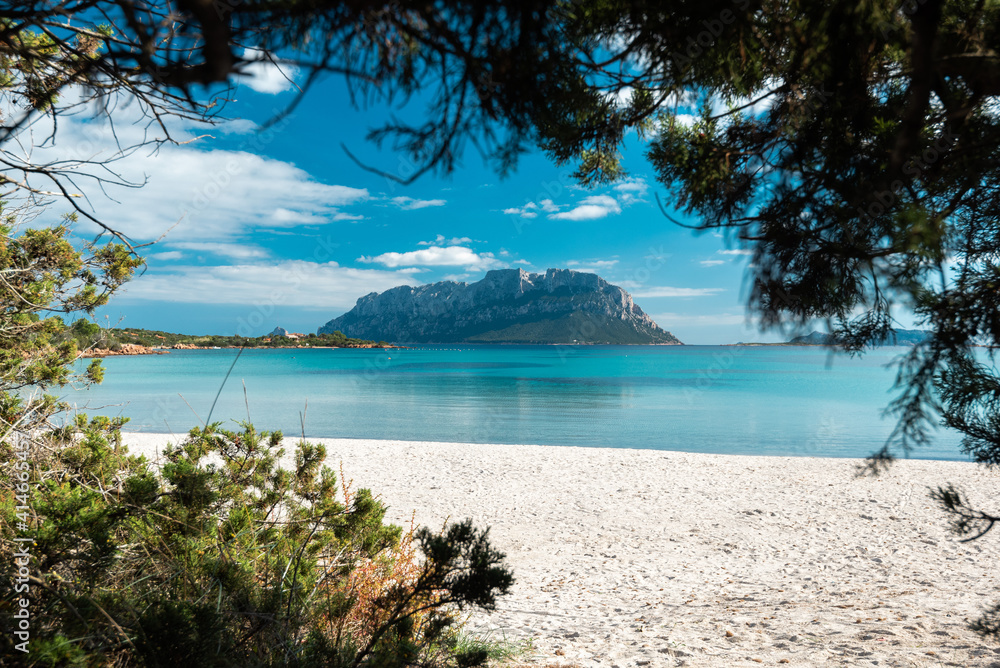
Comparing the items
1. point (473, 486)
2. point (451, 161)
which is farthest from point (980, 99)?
point (473, 486)

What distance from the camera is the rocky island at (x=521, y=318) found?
6752 inches

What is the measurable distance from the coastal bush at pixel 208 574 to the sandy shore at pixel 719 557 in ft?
5.84

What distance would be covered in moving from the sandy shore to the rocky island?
156696 mm

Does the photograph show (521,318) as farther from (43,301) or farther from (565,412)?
(43,301)

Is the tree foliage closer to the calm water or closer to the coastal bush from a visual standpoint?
the coastal bush

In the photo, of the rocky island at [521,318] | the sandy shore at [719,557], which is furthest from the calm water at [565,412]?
the rocky island at [521,318]

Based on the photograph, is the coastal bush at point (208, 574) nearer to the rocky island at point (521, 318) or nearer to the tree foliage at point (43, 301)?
the tree foliage at point (43, 301)

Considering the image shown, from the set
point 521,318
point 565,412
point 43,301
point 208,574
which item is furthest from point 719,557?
point 521,318

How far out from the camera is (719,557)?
6309mm

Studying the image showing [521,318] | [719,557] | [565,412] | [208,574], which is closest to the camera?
[208,574]

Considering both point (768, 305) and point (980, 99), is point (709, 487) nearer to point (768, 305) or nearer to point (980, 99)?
point (768, 305)

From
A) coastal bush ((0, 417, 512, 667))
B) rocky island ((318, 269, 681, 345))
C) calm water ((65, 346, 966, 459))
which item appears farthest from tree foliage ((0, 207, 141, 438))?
rocky island ((318, 269, 681, 345))

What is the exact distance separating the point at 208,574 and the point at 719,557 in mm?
6065

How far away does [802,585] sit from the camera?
5375mm
